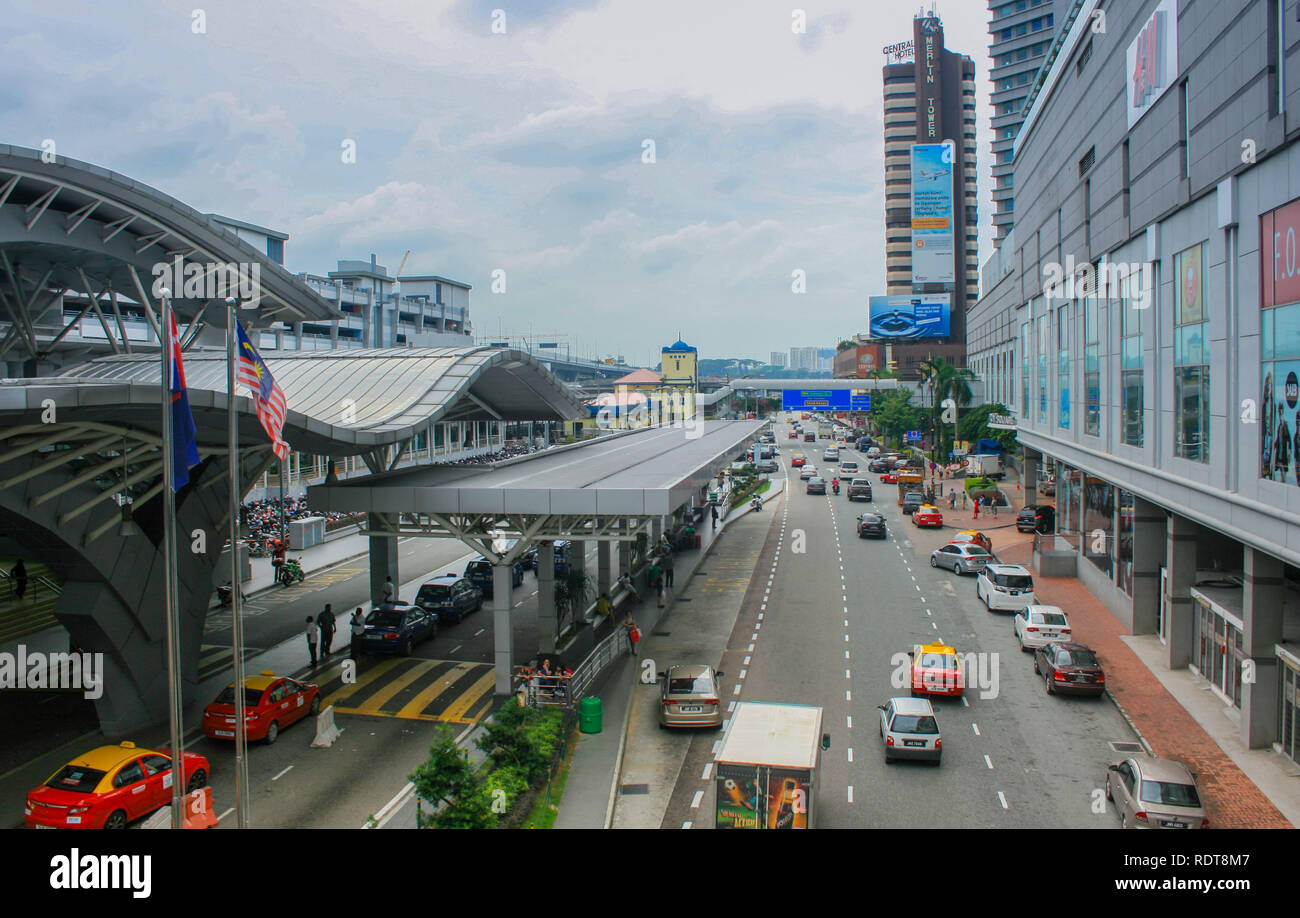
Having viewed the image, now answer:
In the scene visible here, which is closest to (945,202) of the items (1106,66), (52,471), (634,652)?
(1106,66)

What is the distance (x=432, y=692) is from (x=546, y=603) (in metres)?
3.96

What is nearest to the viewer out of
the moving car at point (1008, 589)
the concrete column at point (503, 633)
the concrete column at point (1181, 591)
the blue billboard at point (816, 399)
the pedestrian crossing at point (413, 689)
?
the pedestrian crossing at point (413, 689)

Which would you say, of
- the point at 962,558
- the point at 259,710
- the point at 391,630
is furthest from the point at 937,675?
the point at 962,558

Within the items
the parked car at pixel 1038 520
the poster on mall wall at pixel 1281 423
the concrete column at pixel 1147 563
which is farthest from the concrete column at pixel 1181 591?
the parked car at pixel 1038 520

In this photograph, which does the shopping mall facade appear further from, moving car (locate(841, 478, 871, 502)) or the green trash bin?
moving car (locate(841, 478, 871, 502))

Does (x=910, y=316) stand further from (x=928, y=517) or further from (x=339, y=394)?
(x=339, y=394)

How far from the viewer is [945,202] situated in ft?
425

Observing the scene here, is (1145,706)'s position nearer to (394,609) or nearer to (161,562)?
(394,609)

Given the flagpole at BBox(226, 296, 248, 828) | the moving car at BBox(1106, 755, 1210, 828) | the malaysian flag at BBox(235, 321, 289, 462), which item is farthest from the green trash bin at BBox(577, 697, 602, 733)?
the moving car at BBox(1106, 755, 1210, 828)

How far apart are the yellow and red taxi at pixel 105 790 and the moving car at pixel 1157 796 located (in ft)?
47.0

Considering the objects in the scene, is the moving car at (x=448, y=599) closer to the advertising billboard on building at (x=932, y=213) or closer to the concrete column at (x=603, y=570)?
the concrete column at (x=603, y=570)

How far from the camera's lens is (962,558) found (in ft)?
122

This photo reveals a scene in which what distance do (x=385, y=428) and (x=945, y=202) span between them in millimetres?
122128

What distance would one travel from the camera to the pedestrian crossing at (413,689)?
66.9 ft
